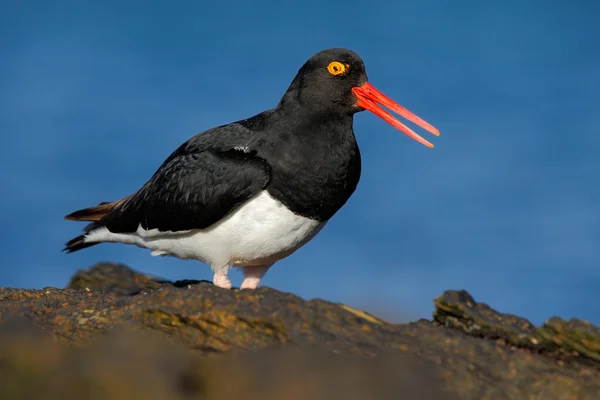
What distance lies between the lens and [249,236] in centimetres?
864

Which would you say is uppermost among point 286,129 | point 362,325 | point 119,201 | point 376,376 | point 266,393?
point 286,129

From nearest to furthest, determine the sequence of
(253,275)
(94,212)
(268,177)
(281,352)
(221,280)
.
A: (281,352)
(268,177)
(221,280)
(253,275)
(94,212)

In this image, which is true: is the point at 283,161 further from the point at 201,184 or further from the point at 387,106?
the point at 387,106

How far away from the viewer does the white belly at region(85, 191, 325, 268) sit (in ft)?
28.1

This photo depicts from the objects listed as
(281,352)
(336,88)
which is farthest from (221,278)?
(281,352)

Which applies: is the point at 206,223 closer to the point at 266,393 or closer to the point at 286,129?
the point at 286,129

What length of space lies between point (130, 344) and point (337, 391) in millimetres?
1626

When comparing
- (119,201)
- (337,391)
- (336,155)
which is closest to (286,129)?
(336,155)

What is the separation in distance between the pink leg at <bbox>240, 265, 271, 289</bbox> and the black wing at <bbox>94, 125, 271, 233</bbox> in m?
1.21

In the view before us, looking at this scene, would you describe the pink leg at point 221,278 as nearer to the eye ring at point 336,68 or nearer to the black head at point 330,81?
the black head at point 330,81

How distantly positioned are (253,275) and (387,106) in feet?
8.95

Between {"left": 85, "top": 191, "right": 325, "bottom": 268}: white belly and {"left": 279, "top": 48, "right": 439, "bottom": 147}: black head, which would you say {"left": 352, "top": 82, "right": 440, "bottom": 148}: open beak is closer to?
{"left": 279, "top": 48, "right": 439, "bottom": 147}: black head

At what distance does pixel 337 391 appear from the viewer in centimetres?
490

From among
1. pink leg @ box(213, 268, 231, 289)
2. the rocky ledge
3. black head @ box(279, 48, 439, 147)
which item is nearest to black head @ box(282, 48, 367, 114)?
black head @ box(279, 48, 439, 147)
